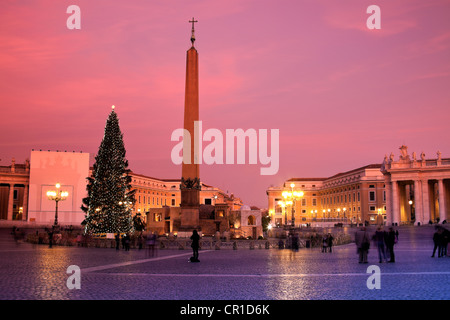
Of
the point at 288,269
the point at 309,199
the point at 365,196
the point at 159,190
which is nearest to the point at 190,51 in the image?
the point at 288,269

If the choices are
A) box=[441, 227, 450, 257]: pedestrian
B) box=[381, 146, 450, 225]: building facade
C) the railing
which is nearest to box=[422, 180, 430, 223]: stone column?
box=[381, 146, 450, 225]: building facade

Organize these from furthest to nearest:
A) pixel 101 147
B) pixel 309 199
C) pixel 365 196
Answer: pixel 309 199
pixel 365 196
pixel 101 147

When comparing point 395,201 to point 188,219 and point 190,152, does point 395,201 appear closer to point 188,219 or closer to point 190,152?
point 188,219

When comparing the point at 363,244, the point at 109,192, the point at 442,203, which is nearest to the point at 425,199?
the point at 442,203

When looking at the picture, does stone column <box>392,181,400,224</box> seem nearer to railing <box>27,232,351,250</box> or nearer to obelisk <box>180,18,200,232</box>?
railing <box>27,232,351,250</box>

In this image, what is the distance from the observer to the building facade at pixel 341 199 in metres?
93.0

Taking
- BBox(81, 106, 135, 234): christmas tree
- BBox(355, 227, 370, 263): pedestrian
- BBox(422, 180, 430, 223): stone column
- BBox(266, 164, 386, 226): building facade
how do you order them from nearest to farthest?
BBox(355, 227, 370, 263): pedestrian → BBox(81, 106, 135, 234): christmas tree → BBox(422, 180, 430, 223): stone column → BBox(266, 164, 386, 226): building facade

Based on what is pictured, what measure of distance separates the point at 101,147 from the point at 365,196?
69512 mm

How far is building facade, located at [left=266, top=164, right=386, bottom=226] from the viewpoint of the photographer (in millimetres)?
93000

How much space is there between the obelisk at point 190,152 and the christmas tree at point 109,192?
7.88m

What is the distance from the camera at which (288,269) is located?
13.6 m

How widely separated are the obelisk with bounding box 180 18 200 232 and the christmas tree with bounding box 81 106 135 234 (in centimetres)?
788
